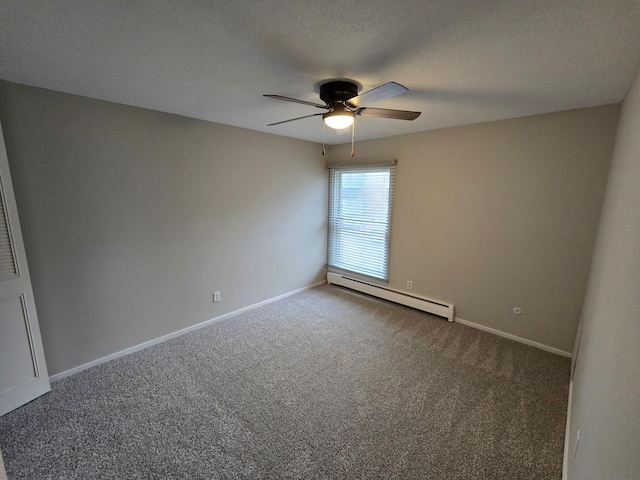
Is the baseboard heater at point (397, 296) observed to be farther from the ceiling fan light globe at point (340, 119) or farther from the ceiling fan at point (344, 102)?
the ceiling fan light globe at point (340, 119)

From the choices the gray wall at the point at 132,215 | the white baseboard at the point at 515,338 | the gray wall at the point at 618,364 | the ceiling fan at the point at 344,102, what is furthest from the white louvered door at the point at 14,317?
the white baseboard at the point at 515,338

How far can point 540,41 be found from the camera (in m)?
1.32

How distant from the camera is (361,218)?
4184 mm

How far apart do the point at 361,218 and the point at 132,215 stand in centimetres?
293

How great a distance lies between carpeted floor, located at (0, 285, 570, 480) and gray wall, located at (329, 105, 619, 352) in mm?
487

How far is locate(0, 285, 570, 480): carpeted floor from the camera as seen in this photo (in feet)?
5.24

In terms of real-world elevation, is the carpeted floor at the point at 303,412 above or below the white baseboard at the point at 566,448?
below

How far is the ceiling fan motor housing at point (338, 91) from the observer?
184 centimetres

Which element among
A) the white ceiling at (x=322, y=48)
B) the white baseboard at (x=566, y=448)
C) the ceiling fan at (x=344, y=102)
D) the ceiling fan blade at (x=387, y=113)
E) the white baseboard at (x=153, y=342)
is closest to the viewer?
the white ceiling at (x=322, y=48)

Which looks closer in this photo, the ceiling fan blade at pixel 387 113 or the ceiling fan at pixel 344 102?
the ceiling fan at pixel 344 102

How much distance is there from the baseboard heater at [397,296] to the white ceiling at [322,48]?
7.65ft

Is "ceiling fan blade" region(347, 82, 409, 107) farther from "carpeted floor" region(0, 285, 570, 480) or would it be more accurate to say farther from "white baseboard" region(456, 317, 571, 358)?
"white baseboard" region(456, 317, 571, 358)

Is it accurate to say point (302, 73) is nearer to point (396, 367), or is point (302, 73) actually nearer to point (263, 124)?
point (263, 124)

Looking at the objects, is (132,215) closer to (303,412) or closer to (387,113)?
(303,412)
